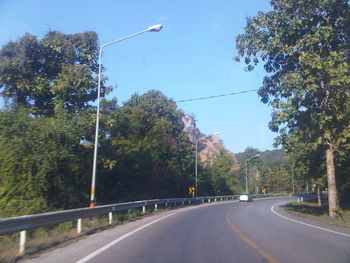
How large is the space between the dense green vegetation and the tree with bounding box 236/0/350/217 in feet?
32.5

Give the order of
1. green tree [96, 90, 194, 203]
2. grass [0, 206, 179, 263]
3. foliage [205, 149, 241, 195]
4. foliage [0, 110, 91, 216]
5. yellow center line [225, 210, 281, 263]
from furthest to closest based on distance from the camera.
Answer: foliage [205, 149, 241, 195] → green tree [96, 90, 194, 203] → foliage [0, 110, 91, 216] → grass [0, 206, 179, 263] → yellow center line [225, 210, 281, 263]

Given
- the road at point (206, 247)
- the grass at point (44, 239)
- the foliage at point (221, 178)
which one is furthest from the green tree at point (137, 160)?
the foliage at point (221, 178)

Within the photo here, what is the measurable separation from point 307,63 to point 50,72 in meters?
15.0

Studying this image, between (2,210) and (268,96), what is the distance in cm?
1526

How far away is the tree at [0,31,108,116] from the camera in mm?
22375

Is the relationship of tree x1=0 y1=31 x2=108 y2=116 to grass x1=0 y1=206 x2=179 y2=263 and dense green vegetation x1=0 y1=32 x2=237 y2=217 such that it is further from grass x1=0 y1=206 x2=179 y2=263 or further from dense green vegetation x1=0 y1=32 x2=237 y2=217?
grass x1=0 y1=206 x2=179 y2=263

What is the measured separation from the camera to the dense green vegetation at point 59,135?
1727cm

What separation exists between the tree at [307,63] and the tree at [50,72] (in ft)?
30.9

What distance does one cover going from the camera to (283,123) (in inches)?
851

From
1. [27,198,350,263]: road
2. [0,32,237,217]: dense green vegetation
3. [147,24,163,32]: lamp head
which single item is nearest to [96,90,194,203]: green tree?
[0,32,237,217]: dense green vegetation

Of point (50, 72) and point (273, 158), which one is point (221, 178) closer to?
point (50, 72)

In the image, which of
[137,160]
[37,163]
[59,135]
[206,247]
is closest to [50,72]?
[59,135]

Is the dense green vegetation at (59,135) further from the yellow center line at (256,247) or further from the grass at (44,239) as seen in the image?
the yellow center line at (256,247)

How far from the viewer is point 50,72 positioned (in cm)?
2439
